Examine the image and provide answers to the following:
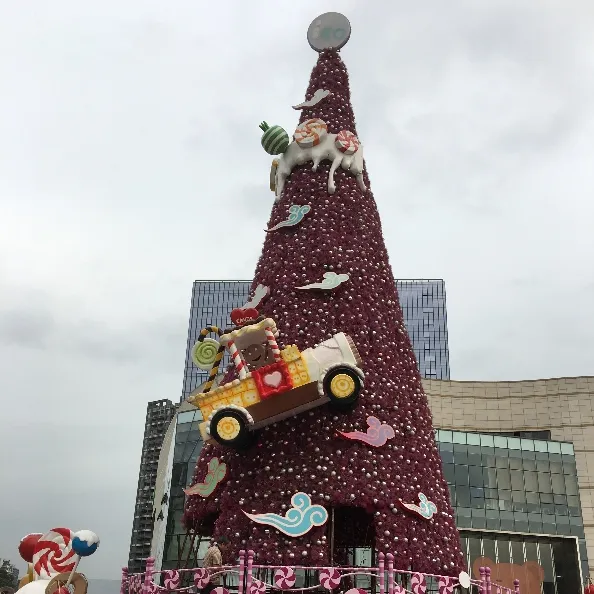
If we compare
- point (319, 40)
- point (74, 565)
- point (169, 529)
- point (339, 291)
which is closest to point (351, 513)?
point (339, 291)

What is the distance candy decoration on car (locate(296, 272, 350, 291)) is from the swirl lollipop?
2.18m

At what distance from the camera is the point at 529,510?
32906 mm

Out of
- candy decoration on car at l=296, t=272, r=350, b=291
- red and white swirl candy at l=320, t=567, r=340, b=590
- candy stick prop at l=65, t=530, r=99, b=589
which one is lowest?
red and white swirl candy at l=320, t=567, r=340, b=590

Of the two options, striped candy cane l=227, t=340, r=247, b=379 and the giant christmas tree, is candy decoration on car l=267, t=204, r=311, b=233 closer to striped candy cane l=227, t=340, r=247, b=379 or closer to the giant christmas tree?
the giant christmas tree

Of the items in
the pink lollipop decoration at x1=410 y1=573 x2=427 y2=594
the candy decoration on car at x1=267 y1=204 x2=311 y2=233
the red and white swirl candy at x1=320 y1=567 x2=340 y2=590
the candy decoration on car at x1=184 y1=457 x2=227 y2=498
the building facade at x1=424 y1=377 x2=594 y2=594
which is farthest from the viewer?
the building facade at x1=424 y1=377 x2=594 y2=594

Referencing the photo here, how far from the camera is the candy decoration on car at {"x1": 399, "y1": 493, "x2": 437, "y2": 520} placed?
11.2 meters

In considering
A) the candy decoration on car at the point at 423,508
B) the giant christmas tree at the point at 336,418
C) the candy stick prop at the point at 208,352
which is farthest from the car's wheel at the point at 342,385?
the candy stick prop at the point at 208,352

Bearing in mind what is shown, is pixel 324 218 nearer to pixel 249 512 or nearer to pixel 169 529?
pixel 249 512

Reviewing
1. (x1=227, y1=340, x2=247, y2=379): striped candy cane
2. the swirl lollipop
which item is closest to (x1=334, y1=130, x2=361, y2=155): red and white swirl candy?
the swirl lollipop

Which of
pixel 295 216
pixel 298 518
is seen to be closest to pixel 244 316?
pixel 295 216

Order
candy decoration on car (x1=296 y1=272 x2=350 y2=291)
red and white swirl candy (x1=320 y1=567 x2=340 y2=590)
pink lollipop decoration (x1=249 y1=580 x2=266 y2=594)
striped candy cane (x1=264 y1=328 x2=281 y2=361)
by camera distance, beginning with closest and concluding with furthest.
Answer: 1. pink lollipop decoration (x1=249 y1=580 x2=266 y2=594)
2. red and white swirl candy (x1=320 y1=567 x2=340 y2=590)
3. striped candy cane (x1=264 y1=328 x2=281 y2=361)
4. candy decoration on car (x1=296 y1=272 x2=350 y2=291)

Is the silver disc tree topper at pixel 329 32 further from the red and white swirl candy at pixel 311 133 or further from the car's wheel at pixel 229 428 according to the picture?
the car's wheel at pixel 229 428

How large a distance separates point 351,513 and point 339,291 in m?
4.66

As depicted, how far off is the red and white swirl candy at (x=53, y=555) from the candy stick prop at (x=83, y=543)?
829mm
